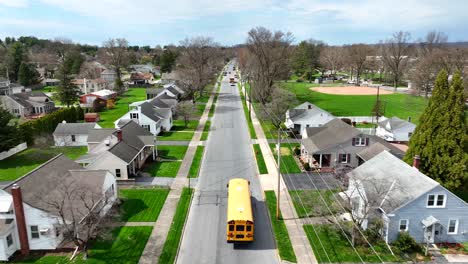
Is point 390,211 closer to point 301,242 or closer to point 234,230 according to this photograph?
point 301,242

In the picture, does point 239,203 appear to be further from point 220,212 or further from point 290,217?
point 290,217

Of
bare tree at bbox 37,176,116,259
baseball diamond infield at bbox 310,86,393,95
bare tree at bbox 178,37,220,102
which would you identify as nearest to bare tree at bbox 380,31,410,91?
baseball diamond infield at bbox 310,86,393,95

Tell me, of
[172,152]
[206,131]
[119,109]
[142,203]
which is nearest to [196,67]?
[119,109]

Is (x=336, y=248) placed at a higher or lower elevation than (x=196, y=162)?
lower

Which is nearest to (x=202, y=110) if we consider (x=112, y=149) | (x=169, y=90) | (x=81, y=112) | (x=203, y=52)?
(x=169, y=90)

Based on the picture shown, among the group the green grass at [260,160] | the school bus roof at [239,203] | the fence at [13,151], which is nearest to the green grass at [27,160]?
the fence at [13,151]

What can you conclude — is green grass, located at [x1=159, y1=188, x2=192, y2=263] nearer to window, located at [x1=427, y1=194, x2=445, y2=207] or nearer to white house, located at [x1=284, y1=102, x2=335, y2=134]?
window, located at [x1=427, y1=194, x2=445, y2=207]
